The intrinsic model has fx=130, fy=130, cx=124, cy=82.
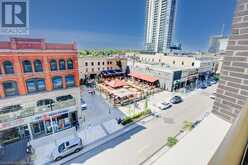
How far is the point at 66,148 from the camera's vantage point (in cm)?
973

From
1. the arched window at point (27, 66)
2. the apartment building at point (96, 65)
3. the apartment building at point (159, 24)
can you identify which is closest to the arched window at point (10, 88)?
the arched window at point (27, 66)

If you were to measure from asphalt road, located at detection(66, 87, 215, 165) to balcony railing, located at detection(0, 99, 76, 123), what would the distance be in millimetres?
5049

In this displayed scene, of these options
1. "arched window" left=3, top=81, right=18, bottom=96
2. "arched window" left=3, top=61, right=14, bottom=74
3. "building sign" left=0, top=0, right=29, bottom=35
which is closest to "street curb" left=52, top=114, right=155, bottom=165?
"arched window" left=3, top=81, right=18, bottom=96

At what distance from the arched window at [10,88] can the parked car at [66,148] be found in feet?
18.6

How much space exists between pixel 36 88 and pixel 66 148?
5824 mm

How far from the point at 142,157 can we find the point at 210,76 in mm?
38044

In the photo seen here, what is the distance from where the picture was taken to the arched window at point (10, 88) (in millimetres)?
10156

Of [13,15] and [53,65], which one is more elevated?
[13,15]

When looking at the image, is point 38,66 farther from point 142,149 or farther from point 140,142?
point 142,149

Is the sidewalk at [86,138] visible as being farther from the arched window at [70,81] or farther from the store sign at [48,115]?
the arched window at [70,81]

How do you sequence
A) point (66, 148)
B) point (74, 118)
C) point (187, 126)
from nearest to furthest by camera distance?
point (66, 148) < point (187, 126) < point (74, 118)

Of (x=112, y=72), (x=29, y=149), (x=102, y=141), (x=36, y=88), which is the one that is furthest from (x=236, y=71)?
(x=112, y=72)

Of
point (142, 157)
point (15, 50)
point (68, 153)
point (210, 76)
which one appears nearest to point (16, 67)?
point (15, 50)

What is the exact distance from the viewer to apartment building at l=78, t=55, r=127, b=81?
2983cm
